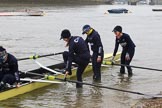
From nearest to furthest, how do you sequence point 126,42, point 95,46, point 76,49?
point 76,49, point 95,46, point 126,42

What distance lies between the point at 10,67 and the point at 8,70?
5.6 inches

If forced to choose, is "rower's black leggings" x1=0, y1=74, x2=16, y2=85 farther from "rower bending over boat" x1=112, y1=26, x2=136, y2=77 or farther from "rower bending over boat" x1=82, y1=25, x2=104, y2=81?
"rower bending over boat" x1=112, y1=26, x2=136, y2=77

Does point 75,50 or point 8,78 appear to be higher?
point 75,50

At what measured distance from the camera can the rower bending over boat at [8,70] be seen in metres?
11.5

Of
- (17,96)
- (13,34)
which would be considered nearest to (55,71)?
(17,96)

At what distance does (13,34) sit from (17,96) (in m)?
23.1

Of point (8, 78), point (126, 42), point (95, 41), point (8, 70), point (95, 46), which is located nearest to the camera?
point (8, 78)

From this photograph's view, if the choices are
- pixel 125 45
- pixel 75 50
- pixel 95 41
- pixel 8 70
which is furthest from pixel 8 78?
pixel 125 45

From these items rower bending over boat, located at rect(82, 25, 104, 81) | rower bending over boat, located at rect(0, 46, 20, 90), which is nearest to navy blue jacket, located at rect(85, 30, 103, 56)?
rower bending over boat, located at rect(82, 25, 104, 81)

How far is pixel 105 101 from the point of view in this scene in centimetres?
1208

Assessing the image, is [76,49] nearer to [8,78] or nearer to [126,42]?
[8,78]

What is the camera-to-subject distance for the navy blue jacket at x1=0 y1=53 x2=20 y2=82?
37.8 feet

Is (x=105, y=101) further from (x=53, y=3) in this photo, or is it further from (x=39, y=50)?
(x=53, y=3)

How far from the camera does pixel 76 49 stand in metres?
12.6
